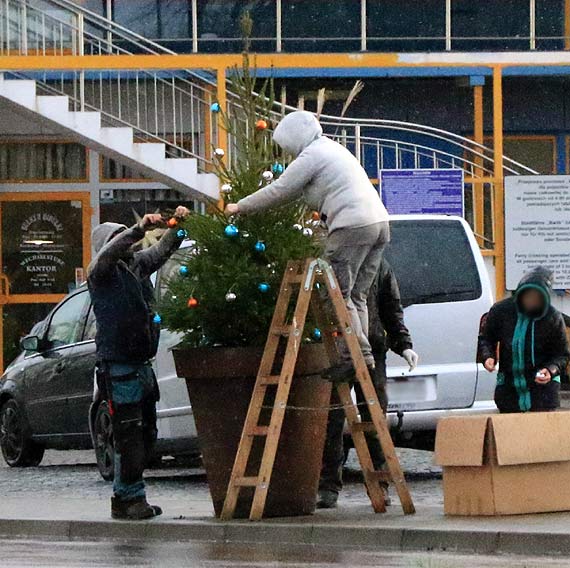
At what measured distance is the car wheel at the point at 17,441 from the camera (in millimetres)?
15352

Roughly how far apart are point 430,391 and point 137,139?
949 cm

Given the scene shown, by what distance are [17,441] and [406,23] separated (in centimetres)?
1072

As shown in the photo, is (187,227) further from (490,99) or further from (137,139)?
(490,99)

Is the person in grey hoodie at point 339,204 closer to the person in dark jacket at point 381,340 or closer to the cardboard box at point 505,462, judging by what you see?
the cardboard box at point 505,462

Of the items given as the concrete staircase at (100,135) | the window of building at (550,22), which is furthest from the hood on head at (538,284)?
the window of building at (550,22)

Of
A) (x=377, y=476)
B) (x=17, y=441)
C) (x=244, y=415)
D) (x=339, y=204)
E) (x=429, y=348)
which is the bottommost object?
(x=17, y=441)

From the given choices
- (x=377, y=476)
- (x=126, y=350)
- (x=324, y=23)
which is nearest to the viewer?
(x=377, y=476)

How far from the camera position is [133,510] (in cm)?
1032

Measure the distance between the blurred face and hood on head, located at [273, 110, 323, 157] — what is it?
158cm

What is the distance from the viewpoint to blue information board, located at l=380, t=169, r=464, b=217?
20578 mm

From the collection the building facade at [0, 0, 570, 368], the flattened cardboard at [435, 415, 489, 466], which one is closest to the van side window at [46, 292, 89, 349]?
the flattened cardboard at [435, 415, 489, 466]

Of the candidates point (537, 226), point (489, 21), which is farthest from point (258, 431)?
point (489, 21)

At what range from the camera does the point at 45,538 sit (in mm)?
10227

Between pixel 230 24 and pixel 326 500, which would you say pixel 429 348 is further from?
pixel 230 24
